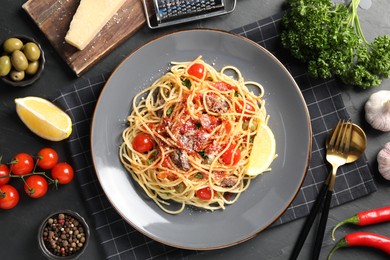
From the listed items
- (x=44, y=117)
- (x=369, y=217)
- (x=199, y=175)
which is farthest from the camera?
(x=369, y=217)

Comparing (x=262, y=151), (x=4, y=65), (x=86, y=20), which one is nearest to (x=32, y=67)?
(x=4, y=65)

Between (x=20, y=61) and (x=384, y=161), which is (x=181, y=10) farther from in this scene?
(x=384, y=161)

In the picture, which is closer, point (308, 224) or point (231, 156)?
Result: point (231, 156)

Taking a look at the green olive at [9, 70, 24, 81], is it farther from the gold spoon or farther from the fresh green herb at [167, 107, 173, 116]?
the gold spoon

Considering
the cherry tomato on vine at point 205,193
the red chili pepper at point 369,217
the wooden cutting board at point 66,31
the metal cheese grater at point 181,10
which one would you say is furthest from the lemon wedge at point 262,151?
the wooden cutting board at point 66,31

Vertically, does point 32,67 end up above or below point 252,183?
above

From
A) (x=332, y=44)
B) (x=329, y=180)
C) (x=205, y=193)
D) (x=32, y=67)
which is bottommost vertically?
(x=329, y=180)

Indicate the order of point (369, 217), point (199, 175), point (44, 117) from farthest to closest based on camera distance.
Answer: point (369, 217)
point (199, 175)
point (44, 117)
